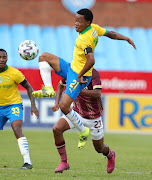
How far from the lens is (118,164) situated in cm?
1014

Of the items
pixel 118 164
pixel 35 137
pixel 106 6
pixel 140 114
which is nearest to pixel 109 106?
pixel 140 114

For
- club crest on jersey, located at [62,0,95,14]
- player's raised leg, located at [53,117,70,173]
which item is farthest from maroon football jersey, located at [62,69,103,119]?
club crest on jersey, located at [62,0,95,14]

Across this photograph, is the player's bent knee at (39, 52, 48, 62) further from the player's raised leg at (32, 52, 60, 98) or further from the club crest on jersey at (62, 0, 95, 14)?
the club crest on jersey at (62, 0, 95, 14)

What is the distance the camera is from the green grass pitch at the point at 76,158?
26.0 feet

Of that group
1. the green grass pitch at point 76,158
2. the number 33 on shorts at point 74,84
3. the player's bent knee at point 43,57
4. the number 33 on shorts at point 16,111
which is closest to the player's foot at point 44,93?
the number 33 on shorts at point 74,84

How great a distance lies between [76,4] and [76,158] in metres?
13.1

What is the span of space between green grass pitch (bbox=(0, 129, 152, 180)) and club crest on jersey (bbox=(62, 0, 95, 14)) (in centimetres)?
852

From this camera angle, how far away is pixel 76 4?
22984mm

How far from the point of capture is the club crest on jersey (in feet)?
75.4

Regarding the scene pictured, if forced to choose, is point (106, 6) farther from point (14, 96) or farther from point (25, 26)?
point (14, 96)

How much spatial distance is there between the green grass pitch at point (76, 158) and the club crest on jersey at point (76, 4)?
8.52 m

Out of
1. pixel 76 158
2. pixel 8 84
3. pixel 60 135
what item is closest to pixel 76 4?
pixel 76 158

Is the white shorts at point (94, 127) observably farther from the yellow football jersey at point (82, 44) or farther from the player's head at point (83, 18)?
the player's head at point (83, 18)

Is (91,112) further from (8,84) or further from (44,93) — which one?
(8,84)
